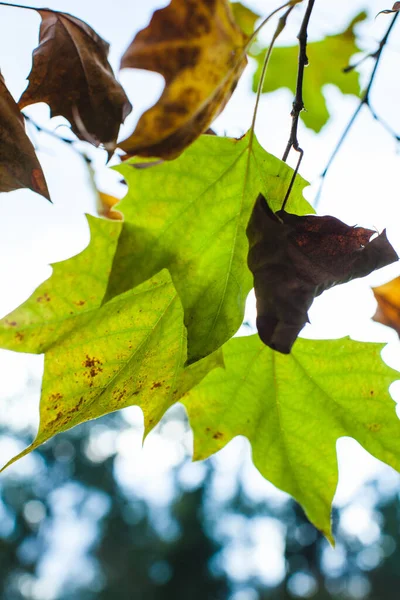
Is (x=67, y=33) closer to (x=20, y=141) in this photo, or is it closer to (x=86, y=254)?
(x=20, y=141)

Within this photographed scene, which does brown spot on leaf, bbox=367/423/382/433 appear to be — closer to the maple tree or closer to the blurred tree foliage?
the maple tree

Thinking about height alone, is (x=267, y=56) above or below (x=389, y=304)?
above

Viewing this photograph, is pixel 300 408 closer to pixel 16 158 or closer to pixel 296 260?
pixel 296 260

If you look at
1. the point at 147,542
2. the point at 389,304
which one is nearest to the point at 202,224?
the point at 389,304

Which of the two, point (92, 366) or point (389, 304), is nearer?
point (92, 366)

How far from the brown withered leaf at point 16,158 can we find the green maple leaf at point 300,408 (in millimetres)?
333

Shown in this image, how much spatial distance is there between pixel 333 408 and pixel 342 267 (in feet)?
1.12

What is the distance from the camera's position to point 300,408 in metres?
0.79

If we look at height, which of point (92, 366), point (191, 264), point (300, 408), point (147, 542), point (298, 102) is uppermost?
point (298, 102)

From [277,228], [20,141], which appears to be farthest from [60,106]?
[277,228]

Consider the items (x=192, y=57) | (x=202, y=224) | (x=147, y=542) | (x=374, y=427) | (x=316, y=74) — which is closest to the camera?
(x=192, y=57)

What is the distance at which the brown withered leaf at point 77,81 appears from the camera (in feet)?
1.79

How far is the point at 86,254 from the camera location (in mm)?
544

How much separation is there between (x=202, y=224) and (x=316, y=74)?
3.04 feet
